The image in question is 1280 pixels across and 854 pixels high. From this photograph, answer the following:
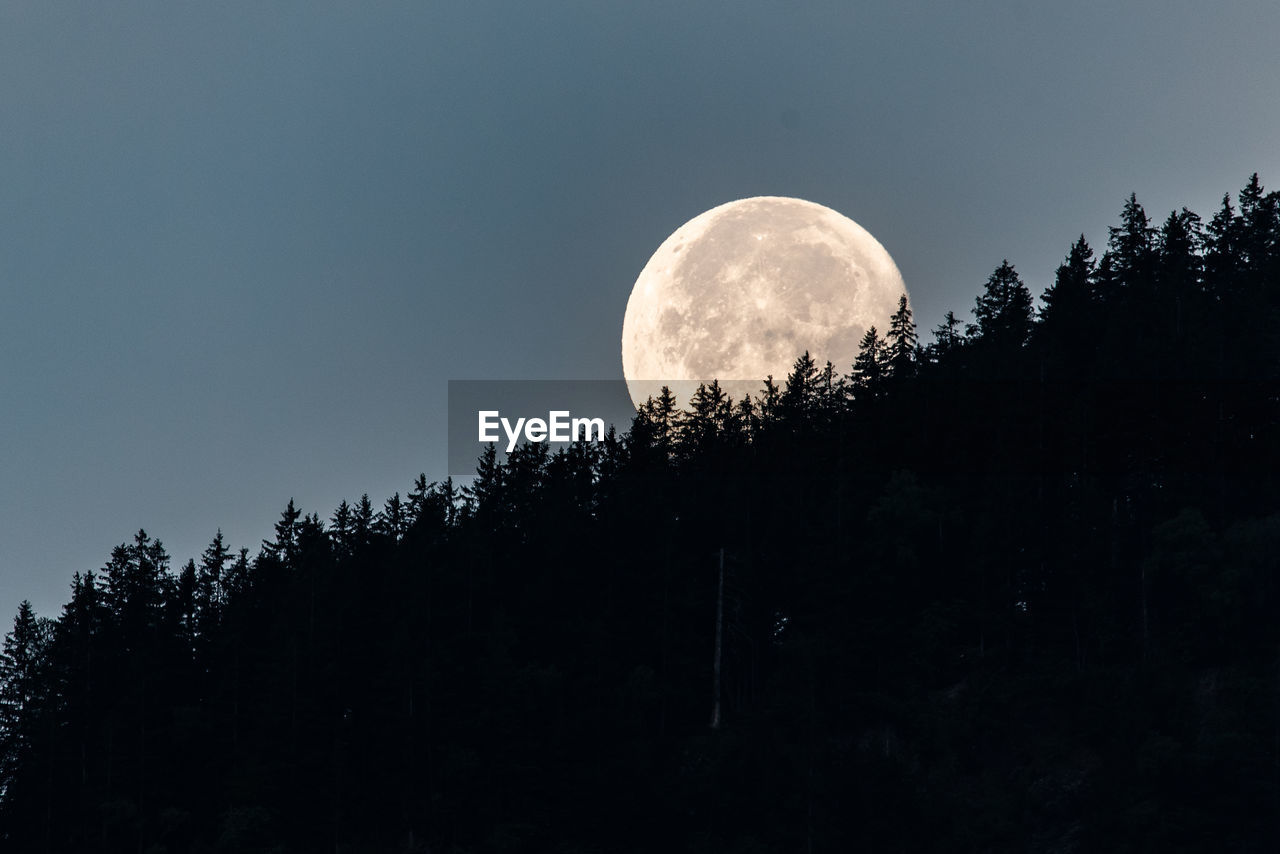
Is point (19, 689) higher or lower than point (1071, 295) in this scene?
lower

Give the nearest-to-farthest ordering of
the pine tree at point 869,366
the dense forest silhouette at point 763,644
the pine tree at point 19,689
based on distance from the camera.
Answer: the dense forest silhouette at point 763,644, the pine tree at point 19,689, the pine tree at point 869,366

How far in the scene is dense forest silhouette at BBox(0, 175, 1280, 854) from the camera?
67.6 meters

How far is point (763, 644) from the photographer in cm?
8350

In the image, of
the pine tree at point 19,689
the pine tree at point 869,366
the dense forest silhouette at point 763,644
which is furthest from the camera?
the pine tree at point 869,366

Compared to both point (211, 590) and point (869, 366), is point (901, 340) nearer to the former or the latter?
point (869, 366)

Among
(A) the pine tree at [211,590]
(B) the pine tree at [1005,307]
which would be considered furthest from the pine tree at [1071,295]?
(A) the pine tree at [211,590]

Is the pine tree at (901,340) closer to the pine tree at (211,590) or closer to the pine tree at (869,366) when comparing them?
the pine tree at (869,366)

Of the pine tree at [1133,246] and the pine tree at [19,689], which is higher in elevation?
the pine tree at [1133,246]

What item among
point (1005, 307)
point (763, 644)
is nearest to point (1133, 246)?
point (1005, 307)

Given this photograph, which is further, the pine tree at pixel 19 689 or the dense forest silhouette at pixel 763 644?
the pine tree at pixel 19 689

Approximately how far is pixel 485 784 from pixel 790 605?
1871 cm

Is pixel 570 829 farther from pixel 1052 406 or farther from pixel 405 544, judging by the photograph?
pixel 1052 406

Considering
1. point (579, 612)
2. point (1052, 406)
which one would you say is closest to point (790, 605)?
point (579, 612)

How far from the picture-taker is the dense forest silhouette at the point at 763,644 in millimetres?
67562
